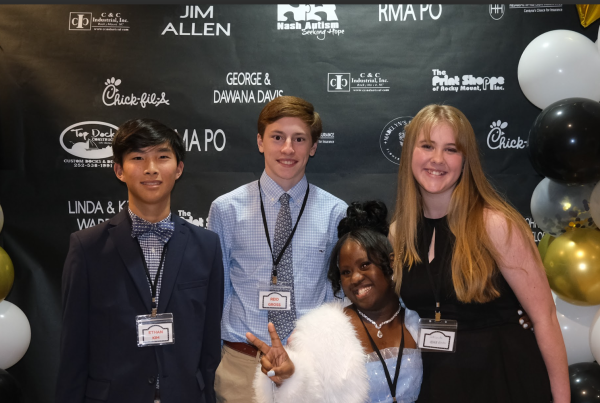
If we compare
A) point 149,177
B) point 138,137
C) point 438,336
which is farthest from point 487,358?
point 138,137

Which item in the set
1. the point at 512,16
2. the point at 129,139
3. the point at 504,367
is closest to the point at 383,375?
the point at 504,367

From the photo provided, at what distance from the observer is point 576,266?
301 cm

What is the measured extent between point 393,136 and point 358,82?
46 centimetres

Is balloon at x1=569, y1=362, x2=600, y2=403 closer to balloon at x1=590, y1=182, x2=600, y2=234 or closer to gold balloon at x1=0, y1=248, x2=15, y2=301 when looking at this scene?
balloon at x1=590, y1=182, x2=600, y2=234

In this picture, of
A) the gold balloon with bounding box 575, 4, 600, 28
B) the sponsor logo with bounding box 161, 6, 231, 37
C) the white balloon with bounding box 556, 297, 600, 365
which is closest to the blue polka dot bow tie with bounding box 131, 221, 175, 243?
the sponsor logo with bounding box 161, 6, 231, 37

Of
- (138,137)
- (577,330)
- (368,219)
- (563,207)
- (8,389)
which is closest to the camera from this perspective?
(138,137)

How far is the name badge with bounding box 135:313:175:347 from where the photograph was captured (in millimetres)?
2256

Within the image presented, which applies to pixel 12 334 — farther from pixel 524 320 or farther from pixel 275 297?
pixel 524 320

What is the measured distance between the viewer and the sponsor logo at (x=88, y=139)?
3848mm

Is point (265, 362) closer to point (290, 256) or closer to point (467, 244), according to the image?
point (290, 256)

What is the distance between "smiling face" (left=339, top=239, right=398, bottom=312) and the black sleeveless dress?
17 centimetres

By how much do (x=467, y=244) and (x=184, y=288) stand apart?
4.09 feet

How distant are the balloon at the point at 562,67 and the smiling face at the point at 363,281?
182 centimetres

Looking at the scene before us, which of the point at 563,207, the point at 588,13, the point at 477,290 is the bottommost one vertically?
the point at 477,290
